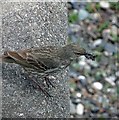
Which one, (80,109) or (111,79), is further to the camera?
(111,79)

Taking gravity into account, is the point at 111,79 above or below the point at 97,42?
below

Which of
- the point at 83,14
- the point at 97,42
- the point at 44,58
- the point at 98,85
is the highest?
the point at 44,58

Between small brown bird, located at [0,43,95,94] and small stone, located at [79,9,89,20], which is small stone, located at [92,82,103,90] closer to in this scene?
small stone, located at [79,9,89,20]

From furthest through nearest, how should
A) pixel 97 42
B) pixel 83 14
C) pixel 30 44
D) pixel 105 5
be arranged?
pixel 105 5
pixel 83 14
pixel 97 42
pixel 30 44

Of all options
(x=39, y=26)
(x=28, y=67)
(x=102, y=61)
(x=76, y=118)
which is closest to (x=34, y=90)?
(x=28, y=67)

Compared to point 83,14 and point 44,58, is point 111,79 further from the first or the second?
point 44,58

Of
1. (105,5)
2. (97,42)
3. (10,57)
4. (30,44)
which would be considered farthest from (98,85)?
(10,57)

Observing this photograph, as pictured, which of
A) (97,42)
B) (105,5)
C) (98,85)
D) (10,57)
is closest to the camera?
(10,57)
